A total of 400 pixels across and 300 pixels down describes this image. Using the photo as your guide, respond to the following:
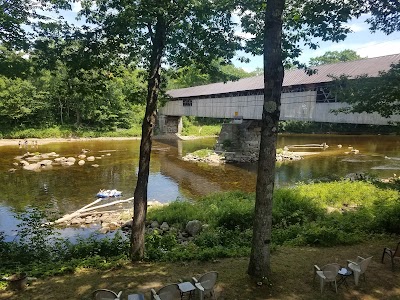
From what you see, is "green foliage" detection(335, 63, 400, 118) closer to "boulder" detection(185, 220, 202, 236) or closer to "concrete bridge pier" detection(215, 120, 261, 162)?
"boulder" detection(185, 220, 202, 236)

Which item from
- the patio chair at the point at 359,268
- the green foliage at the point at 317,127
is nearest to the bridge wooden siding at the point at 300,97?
the patio chair at the point at 359,268

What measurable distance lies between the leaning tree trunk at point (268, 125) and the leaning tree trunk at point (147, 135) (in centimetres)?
244

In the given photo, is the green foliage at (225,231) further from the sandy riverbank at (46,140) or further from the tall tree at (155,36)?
the sandy riverbank at (46,140)

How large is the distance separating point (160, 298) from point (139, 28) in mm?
5230

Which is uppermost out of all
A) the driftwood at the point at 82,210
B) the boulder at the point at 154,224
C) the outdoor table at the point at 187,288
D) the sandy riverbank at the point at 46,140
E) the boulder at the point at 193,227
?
the outdoor table at the point at 187,288

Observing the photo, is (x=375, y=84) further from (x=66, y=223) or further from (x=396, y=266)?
(x=66, y=223)

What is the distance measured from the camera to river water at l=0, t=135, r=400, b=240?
53.7 ft

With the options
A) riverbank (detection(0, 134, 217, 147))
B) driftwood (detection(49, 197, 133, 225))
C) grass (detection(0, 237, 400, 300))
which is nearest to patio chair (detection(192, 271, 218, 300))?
grass (detection(0, 237, 400, 300))

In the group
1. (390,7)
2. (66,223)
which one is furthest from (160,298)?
(66,223)

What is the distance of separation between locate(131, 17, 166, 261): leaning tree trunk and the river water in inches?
264

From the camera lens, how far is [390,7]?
23.1ft

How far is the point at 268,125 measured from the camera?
510cm

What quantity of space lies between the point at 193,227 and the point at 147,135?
5202 millimetres

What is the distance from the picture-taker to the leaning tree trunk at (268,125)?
4906 mm
